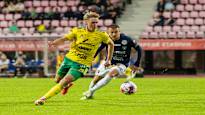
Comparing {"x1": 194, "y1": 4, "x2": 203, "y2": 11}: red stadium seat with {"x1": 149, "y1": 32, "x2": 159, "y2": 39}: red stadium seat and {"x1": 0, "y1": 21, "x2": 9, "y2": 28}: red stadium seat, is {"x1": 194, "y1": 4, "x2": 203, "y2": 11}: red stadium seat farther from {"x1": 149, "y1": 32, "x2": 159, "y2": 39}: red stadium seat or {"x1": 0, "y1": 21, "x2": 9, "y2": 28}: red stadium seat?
{"x1": 0, "y1": 21, "x2": 9, "y2": 28}: red stadium seat

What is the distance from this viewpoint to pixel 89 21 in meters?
15.8

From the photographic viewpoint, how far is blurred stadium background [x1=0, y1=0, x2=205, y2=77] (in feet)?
126

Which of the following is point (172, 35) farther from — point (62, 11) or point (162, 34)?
point (62, 11)

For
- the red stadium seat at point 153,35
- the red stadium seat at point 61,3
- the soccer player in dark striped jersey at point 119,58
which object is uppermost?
Answer: the soccer player in dark striped jersey at point 119,58

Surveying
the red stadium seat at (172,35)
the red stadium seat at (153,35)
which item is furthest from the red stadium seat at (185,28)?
the red stadium seat at (153,35)

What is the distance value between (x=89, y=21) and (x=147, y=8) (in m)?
27.3

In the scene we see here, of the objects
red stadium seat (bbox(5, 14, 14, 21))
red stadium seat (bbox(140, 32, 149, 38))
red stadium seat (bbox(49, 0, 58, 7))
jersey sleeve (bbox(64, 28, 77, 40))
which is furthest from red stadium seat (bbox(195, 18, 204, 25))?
jersey sleeve (bbox(64, 28, 77, 40))

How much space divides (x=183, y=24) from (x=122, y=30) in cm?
369

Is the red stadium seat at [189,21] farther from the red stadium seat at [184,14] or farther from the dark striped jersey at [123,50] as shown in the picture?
the dark striped jersey at [123,50]

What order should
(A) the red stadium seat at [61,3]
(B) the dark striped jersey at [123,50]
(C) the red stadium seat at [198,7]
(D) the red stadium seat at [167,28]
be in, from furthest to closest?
(A) the red stadium seat at [61,3]
(C) the red stadium seat at [198,7]
(D) the red stadium seat at [167,28]
(B) the dark striped jersey at [123,50]

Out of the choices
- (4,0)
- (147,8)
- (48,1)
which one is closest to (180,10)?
(147,8)

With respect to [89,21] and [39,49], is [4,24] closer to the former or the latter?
[39,49]

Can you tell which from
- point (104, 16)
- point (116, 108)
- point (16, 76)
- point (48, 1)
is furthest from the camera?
point (48, 1)

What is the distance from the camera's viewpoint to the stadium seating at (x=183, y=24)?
38.8 metres
